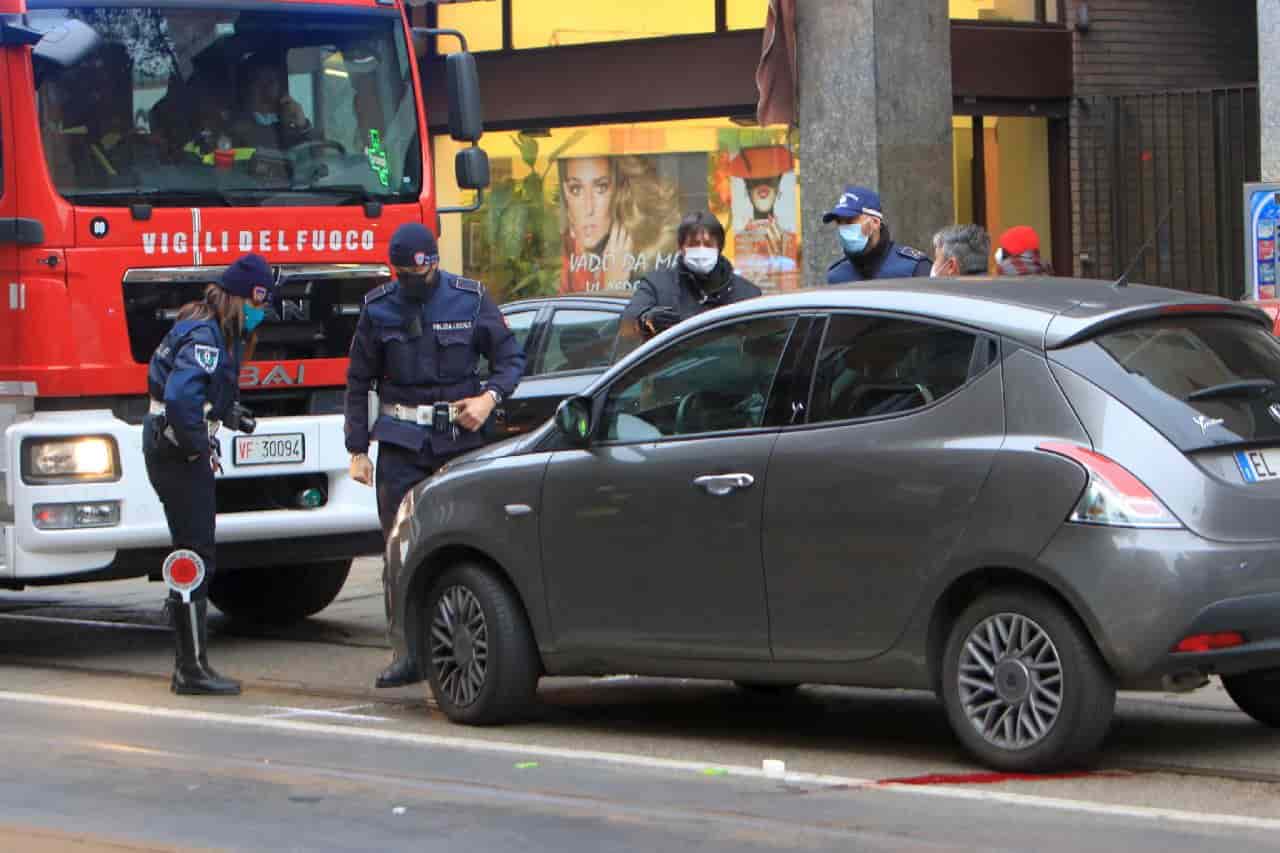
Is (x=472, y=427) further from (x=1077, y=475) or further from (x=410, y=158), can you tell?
(x=1077, y=475)

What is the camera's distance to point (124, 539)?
10.8m

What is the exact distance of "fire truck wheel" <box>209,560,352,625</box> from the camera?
41.1 feet

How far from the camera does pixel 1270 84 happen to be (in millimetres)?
16203

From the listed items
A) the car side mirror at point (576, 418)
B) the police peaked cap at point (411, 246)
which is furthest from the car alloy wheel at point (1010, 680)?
the police peaked cap at point (411, 246)

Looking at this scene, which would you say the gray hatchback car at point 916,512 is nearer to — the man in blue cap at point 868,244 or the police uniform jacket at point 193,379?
the police uniform jacket at point 193,379

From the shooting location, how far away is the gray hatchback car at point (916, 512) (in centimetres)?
704

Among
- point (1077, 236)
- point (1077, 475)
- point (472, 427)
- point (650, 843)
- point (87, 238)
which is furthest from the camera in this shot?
point (1077, 236)

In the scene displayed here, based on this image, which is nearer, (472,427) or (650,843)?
(650,843)

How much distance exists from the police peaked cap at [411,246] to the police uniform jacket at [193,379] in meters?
0.80

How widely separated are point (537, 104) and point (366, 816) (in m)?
13.4

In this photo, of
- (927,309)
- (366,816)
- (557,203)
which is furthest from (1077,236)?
(366,816)

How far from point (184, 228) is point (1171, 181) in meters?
9.72

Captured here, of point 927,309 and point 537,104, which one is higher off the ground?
point 537,104

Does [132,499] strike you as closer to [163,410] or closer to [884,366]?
[163,410]
